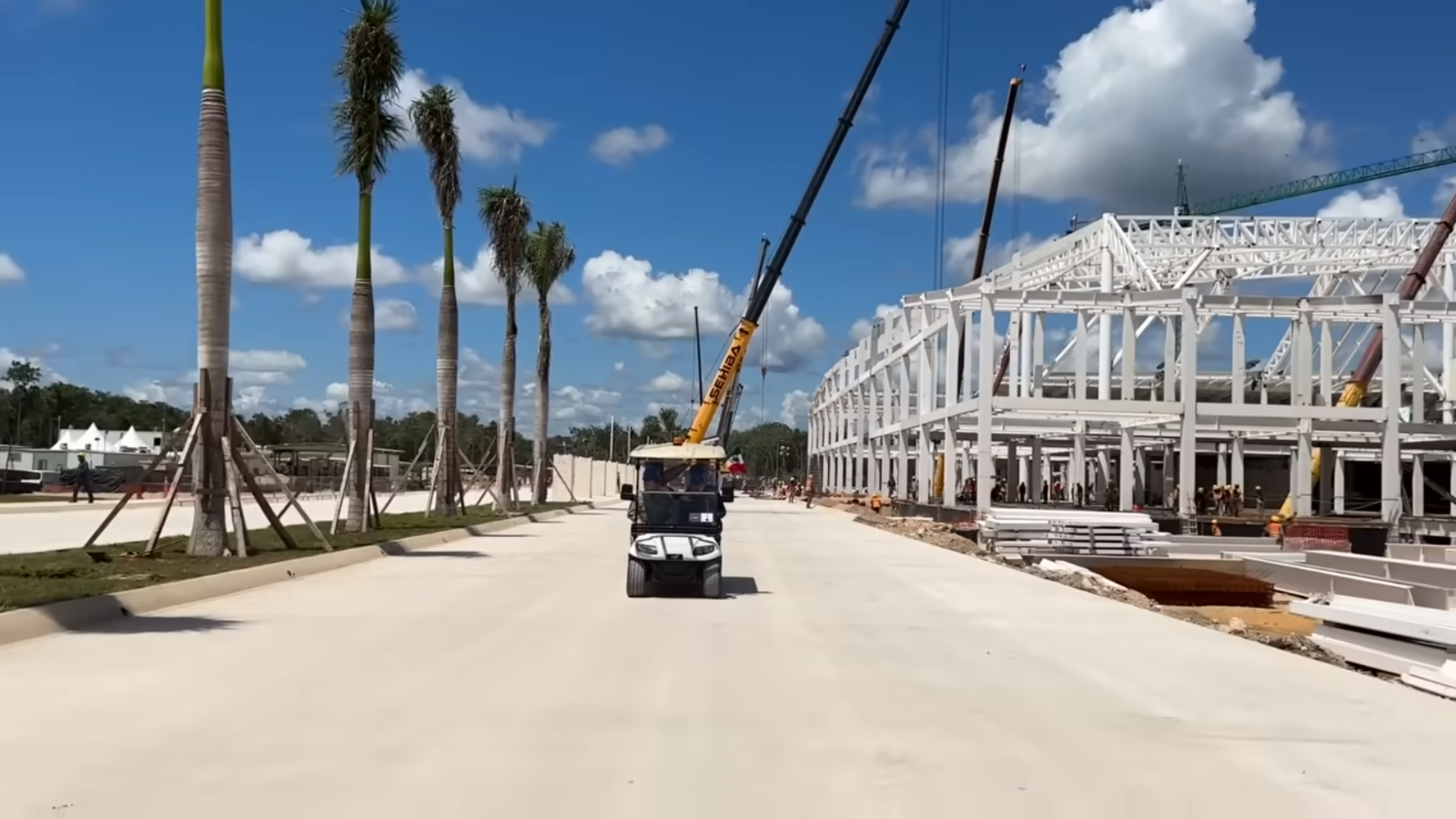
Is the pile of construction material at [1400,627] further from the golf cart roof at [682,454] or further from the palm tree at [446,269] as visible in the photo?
the palm tree at [446,269]

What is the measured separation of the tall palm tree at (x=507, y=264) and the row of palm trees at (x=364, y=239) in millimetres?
42

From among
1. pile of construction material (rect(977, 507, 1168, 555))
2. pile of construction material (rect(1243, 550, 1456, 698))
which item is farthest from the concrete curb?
pile of construction material (rect(977, 507, 1168, 555))

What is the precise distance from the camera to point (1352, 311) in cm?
4900

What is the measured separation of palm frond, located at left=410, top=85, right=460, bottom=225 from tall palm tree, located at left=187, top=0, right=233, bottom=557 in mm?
13983

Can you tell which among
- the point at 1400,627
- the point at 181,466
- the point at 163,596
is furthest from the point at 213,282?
the point at 1400,627

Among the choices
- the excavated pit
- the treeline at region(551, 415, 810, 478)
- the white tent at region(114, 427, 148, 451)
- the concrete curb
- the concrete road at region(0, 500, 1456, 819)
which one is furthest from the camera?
the treeline at region(551, 415, 810, 478)

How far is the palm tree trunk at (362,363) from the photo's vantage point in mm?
27578

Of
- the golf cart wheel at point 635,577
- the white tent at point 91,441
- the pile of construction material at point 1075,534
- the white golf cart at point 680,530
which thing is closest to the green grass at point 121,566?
the golf cart wheel at point 635,577

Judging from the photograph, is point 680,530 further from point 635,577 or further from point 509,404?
point 509,404

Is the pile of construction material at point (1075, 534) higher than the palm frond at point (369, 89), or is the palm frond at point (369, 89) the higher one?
the palm frond at point (369, 89)

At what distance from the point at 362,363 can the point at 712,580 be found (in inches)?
560

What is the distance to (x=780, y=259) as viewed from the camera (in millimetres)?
47250

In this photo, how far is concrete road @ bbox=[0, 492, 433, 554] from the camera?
23.0 meters

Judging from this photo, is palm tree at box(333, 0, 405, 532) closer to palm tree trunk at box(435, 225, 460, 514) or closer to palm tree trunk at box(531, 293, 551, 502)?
palm tree trunk at box(435, 225, 460, 514)
